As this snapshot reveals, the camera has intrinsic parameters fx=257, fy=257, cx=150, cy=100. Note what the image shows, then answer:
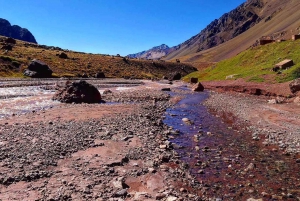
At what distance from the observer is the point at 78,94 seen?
43.2 metres

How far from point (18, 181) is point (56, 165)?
255 cm

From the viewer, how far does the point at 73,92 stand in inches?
1714

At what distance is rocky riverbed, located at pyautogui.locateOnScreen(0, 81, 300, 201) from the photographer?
13.5m

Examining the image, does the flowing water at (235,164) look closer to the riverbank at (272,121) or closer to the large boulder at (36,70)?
the riverbank at (272,121)

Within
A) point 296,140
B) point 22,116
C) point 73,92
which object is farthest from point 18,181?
point 73,92

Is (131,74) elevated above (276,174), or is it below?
above

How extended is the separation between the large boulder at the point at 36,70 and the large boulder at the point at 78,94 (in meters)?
50.4

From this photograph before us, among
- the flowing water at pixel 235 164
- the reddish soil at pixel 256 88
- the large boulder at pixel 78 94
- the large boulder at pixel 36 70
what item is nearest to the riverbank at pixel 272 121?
the flowing water at pixel 235 164

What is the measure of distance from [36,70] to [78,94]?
55.3 metres

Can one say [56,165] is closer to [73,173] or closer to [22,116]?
[73,173]

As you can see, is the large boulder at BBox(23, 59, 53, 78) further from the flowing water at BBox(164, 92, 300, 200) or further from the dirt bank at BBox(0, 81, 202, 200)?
the flowing water at BBox(164, 92, 300, 200)

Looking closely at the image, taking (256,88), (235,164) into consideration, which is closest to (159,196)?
(235,164)

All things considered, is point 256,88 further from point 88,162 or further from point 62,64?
point 62,64

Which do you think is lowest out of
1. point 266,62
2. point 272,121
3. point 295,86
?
point 272,121
